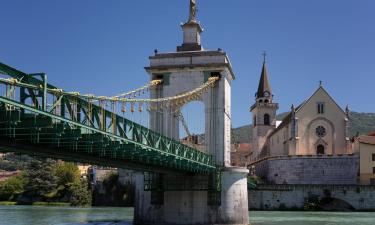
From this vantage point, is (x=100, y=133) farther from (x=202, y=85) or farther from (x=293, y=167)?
(x=293, y=167)

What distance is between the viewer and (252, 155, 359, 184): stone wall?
8875 cm

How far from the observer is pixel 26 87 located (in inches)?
862

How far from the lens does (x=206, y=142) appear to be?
48.5 metres

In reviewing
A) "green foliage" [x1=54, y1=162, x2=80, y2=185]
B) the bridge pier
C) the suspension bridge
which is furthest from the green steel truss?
"green foliage" [x1=54, y1=162, x2=80, y2=185]

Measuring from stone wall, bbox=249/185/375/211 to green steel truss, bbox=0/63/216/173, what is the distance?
1897 inches

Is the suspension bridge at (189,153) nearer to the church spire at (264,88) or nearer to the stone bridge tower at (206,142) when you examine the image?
the stone bridge tower at (206,142)

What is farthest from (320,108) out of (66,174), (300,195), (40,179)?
(40,179)

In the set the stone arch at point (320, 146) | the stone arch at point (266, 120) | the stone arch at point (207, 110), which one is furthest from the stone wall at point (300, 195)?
the stone arch at point (207, 110)

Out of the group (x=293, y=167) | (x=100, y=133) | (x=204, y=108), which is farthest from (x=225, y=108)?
(x=293, y=167)

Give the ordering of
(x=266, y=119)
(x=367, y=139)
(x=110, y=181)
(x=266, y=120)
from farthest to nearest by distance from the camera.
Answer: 1. (x=266, y=119)
2. (x=266, y=120)
3. (x=110, y=181)
4. (x=367, y=139)

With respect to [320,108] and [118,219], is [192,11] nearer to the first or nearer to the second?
[118,219]

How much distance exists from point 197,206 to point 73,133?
22.1m

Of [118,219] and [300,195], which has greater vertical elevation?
[300,195]

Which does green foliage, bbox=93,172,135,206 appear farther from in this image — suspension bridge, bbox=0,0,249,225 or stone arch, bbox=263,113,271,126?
suspension bridge, bbox=0,0,249,225
